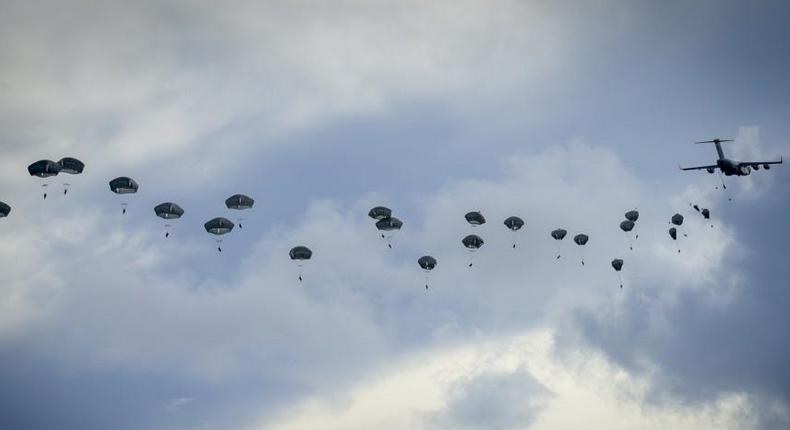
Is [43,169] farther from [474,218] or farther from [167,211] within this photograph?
[474,218]

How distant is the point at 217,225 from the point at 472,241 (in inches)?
1519

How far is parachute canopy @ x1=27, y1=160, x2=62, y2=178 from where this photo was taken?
230 feet

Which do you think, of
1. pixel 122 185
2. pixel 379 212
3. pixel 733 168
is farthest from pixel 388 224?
pixel 733 168

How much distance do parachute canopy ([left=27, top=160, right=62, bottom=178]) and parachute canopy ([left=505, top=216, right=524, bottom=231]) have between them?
6387cm

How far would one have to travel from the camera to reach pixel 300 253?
8106 cm

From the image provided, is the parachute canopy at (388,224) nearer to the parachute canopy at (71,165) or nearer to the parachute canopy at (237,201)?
the parachute canopy at (237,201)

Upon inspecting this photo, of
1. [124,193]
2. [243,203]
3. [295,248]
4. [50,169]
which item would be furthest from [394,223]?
[50,169]

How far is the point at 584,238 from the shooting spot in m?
92.1

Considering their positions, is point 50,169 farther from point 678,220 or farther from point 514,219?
point 678,220

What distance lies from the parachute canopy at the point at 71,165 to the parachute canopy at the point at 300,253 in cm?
2984

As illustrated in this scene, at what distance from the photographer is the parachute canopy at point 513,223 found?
3450 inches

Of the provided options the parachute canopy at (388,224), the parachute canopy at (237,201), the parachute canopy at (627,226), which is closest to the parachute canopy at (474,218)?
the parachute canopy at (388,224)

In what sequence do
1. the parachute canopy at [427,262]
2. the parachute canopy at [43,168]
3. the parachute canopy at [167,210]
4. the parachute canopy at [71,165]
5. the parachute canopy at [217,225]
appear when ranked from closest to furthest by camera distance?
1. the parachute canopy at [43,168]
2. the parachute canopy at [71,165]
3. the parachute canopy at [167,210]
4. the parachute canopy at [217,225]
5. the parachute canopy at [427,262]

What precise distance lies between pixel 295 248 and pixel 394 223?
14997 millimetres
